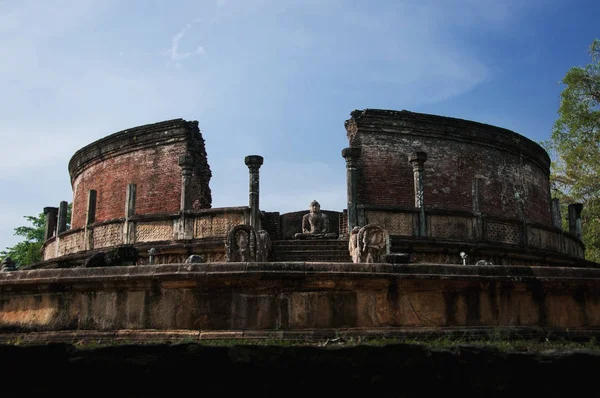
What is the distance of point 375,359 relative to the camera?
14.3ft

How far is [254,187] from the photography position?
14617mm

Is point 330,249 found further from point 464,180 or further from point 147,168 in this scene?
point 147,168

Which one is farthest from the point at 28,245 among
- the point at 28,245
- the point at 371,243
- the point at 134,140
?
the point at 371,243

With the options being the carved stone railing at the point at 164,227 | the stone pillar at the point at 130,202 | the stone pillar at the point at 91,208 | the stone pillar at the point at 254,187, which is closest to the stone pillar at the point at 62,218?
the stone pillar at the point at 91,208

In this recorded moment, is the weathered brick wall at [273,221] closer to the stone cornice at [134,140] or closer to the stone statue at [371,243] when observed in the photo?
the stone cornice at [134,140]

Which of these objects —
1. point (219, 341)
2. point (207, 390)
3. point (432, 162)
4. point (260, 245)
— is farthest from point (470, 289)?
point (432, 162)

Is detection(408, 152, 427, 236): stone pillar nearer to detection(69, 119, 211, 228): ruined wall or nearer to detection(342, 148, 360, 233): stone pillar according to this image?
detection(342, 148, 360, 233): stone pillar

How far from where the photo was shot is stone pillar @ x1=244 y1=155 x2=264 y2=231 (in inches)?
560

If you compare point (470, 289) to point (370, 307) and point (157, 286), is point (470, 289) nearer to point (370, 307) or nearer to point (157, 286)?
point (370, 307)

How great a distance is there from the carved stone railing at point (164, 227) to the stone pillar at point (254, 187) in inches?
6.7

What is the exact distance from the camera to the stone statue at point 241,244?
11.3 meters

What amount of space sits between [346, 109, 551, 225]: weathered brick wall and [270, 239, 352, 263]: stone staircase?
Answer: 18.4 feet

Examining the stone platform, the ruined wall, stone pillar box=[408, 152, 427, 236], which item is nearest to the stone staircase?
stone pillar box=[408, 152, 427, 236]

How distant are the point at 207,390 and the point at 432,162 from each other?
55.0 feet
